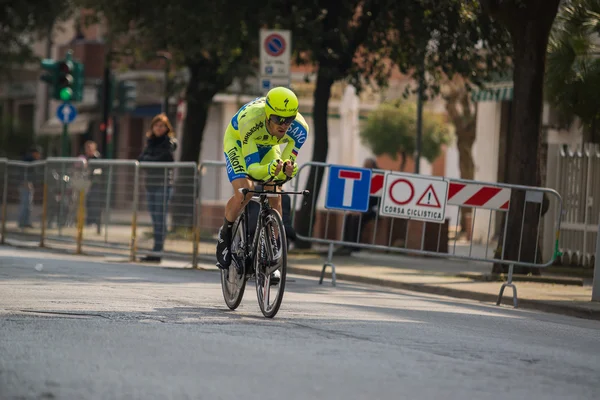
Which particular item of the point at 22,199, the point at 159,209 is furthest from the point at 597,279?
the point at 22,199

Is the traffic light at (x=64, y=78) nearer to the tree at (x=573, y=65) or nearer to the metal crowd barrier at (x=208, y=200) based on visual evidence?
the metal crowd barrier at (x=208, y=200)

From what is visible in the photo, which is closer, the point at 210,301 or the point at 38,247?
the point at 210,301

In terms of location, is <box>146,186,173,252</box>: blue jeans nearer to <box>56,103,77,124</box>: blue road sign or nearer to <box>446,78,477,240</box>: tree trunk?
<box>56,103,77,124</box>: blue road sign

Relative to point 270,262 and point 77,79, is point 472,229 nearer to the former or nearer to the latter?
point 270,262

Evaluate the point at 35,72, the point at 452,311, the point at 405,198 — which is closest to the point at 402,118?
the point at 35,72

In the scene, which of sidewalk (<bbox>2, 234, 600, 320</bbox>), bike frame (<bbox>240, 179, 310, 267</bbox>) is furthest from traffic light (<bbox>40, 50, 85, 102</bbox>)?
bike frame (<bbox>240, 179, 310, 267</bbox>)

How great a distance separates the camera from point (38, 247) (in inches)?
901

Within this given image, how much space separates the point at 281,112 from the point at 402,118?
3830 cm

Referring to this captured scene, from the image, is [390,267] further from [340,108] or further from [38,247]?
[340,108]

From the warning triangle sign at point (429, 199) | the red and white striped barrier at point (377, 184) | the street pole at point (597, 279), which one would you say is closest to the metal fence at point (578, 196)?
the warning triangle sign at point (429, 199)

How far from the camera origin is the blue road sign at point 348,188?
1664 centimetres

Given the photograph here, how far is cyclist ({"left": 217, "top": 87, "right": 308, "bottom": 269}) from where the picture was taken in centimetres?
1040

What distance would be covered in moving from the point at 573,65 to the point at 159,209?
6.52 meters

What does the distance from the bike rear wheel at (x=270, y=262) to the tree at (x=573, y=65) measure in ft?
34.8
